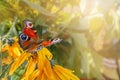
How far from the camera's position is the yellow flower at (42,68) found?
1664mm

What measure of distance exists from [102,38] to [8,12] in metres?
0.37

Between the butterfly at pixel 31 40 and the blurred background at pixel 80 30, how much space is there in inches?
0.6

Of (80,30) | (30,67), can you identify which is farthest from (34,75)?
(80,30)

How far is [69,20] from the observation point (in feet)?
5.43

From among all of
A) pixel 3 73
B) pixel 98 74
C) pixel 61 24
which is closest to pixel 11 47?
pixel 3 73

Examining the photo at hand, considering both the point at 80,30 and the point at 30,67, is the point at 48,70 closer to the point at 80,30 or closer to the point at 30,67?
the point at 30,67

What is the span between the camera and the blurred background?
1.62 meters

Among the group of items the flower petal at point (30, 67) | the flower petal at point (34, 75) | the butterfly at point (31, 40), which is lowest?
the flower petal at point (34, 75)

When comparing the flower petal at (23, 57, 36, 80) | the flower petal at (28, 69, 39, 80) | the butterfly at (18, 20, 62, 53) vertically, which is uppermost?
the butterfly at (18, 20, 62, 53)

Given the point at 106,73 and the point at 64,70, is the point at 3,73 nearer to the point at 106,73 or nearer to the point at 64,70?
the point at 64,70

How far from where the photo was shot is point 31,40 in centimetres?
166

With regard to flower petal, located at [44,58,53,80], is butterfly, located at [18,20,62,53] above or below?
above

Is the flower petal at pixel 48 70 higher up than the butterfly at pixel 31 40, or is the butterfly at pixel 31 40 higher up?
the butterfly at pixel 31 40

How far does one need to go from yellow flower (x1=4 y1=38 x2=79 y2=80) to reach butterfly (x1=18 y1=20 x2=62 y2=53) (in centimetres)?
2
